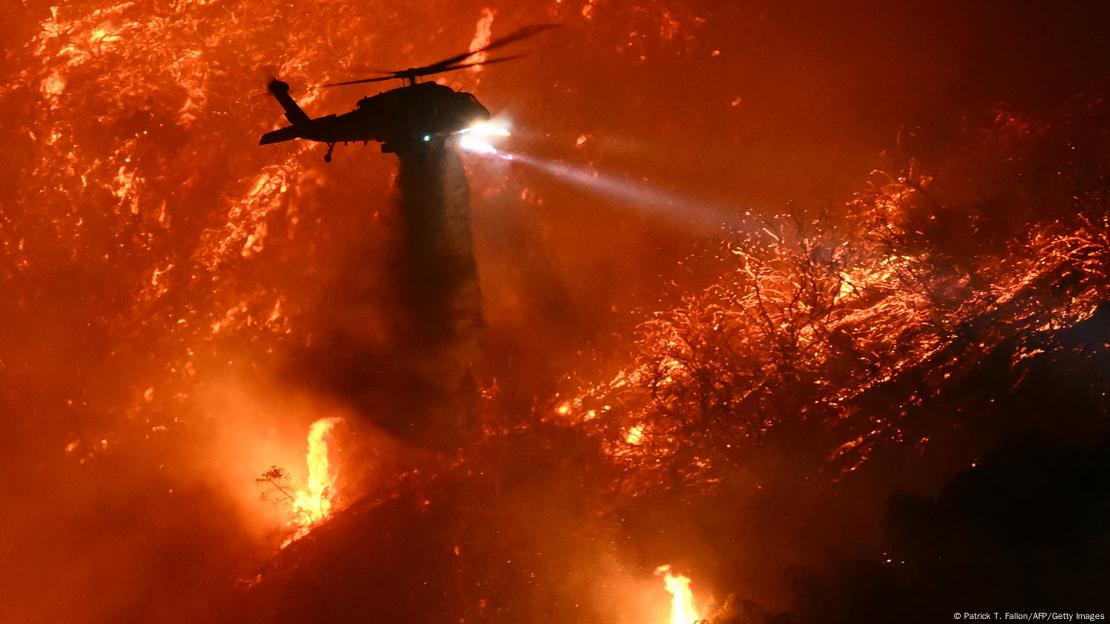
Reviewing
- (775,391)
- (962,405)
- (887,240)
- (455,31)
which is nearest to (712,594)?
(775,391)

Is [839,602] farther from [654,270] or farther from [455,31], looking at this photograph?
[455,31]

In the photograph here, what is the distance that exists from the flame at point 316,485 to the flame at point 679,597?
9498 mm

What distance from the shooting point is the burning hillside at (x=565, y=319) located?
47.7 ft

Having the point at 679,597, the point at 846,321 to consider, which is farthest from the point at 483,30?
the point at 679,597

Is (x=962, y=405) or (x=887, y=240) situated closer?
(x=962, y=405)

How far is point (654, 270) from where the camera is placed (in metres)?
18.5

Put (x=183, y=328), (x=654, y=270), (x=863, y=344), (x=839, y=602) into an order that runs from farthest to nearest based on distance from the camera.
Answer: (x=183, y=328)
(x=654, y=270)
(x=863, y=344)
(x=839, y=602)

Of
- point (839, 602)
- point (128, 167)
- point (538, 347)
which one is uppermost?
point (128, 167)

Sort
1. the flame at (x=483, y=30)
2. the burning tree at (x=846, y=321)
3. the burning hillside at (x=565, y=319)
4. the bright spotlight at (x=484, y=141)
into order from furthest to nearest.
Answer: the flame at (x=483, y=30), the bright spotlight at (x=484, y=141), the burning tree at (x=846, y=321), the burning hillside at (x=565, y=319)

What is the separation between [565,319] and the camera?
18922mm

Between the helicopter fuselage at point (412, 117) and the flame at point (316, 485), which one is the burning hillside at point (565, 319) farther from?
the helicopter fuselage at point (412, 117)

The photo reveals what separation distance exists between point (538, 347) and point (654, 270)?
351cm

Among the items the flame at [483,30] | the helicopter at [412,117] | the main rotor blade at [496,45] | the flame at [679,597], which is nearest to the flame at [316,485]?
the helicopter at [412,117]

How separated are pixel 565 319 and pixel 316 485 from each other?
8.16 metres
